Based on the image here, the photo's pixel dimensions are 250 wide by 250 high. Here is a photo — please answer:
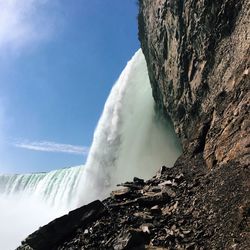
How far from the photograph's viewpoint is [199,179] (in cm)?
1844

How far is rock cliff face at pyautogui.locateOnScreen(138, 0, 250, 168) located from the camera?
19.9 metres

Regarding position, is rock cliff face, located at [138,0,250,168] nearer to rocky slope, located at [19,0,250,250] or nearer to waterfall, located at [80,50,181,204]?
rocky slope, located at [19,0,250,250]

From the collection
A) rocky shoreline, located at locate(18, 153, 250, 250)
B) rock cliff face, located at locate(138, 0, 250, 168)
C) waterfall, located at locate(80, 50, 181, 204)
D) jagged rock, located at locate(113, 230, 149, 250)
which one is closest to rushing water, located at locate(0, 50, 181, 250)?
waterfall, located at locate(80, 50, 181, 204)

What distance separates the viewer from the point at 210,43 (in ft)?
86.2

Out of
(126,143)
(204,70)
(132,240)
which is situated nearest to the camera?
(132,240)

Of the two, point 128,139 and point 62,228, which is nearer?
point 62,228

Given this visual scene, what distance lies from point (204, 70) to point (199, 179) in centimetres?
997

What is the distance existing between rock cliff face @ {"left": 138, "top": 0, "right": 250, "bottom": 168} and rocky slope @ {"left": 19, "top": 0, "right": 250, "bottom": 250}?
57 millimetres

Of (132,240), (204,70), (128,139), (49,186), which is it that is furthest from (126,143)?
(132,240)

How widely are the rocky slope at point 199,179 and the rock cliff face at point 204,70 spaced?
6 cm

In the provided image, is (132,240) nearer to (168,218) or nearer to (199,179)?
(168,218)

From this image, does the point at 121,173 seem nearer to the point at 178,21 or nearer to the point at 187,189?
the point at 178,21

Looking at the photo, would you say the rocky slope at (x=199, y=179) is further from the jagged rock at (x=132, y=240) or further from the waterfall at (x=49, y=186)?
the waterfall at (x=49, y=186)

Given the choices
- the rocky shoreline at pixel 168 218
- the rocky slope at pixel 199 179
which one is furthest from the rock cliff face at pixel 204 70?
the rocky shoreline at pixel 168 218
